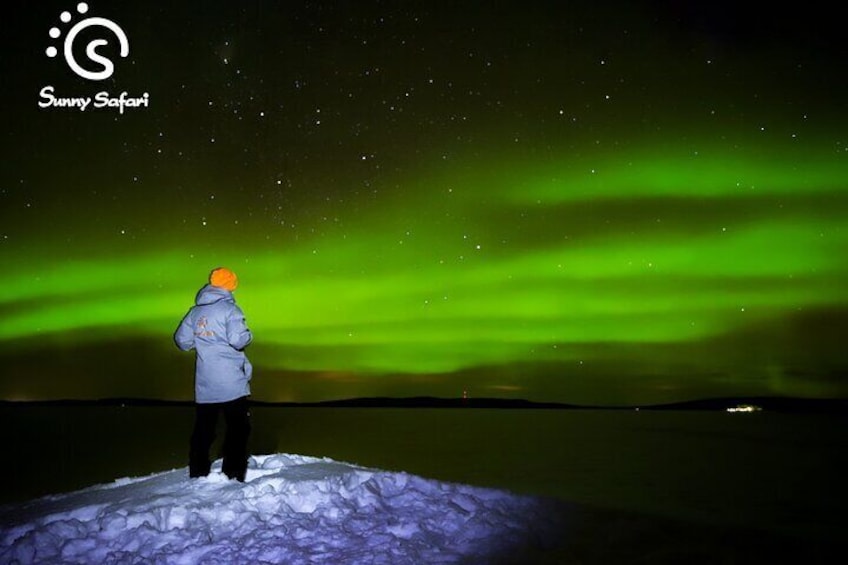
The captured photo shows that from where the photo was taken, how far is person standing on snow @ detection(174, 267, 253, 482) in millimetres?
8000

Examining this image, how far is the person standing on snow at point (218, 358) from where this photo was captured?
8.00 m

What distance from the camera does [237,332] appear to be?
26.0 feet

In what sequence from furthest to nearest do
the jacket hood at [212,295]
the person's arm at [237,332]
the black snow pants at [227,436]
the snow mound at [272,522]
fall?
1. the jacket hood at [212,295]
2. the black snow pants at [227,436]
3. the person's arm at [237,332]
4. the snow mound at [272,522]

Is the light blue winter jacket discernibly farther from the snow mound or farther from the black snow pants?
the snow mound

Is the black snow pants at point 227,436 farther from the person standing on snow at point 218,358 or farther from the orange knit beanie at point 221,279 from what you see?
the orange knit beanie at point 221,279

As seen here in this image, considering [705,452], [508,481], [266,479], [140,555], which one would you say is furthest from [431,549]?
[705,452]

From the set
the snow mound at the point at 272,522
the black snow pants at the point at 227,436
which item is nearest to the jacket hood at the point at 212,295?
the black snow pants at the point at 227,436

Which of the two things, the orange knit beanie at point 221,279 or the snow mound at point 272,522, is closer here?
the snow mound at point 272,522

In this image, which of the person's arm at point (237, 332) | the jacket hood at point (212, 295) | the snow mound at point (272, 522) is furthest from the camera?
the jacket hood at point (212, 295)

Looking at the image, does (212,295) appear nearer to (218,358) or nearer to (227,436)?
(218,358)

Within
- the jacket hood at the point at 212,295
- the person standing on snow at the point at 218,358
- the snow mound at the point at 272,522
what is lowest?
the snow mound at the point at 272,522

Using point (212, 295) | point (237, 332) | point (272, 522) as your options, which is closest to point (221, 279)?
point (212, 295)

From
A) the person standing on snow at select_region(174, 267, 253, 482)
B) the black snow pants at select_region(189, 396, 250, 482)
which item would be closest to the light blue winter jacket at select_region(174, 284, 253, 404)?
the person standing on snow at select_region(174, 267, 253, 482)

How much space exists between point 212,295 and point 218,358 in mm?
691
